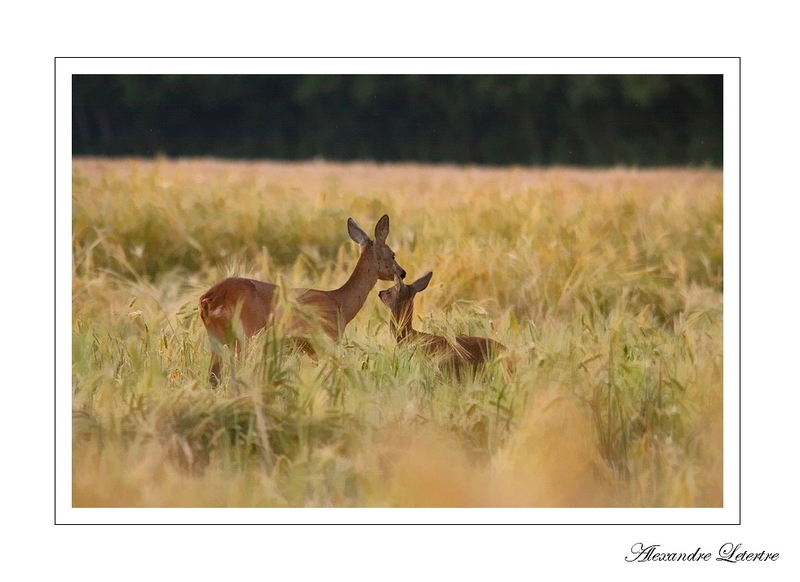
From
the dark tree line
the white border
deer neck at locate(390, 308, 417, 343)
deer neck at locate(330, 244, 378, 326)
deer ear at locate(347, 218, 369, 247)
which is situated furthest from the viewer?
the dark tree line

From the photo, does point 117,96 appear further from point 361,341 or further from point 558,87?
point 361,341

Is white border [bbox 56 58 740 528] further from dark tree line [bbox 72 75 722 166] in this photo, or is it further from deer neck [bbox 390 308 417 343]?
dark tree line [bbox 72 75 722 166]

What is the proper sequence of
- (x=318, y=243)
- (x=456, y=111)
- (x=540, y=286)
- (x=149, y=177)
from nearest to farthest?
(x=540, y=286)
(x=318, y=243)
(x=149, y=177)
(x=456, y=111)

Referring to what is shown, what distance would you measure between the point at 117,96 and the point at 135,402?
53.0 feet

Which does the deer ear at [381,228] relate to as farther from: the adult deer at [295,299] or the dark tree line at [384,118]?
the dark tree line at [384,118]

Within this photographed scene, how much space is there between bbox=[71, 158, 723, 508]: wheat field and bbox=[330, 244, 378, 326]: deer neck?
13cm

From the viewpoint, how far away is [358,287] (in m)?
5.30

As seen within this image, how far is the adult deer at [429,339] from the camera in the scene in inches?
194

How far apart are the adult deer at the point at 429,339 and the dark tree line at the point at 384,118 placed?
13851 mm

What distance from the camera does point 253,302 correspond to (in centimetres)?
489

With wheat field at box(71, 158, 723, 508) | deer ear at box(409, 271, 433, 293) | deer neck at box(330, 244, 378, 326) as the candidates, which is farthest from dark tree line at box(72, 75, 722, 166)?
deer neck at box(330, 244, 378, 326)

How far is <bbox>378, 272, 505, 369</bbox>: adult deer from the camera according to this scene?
16.2 ft
